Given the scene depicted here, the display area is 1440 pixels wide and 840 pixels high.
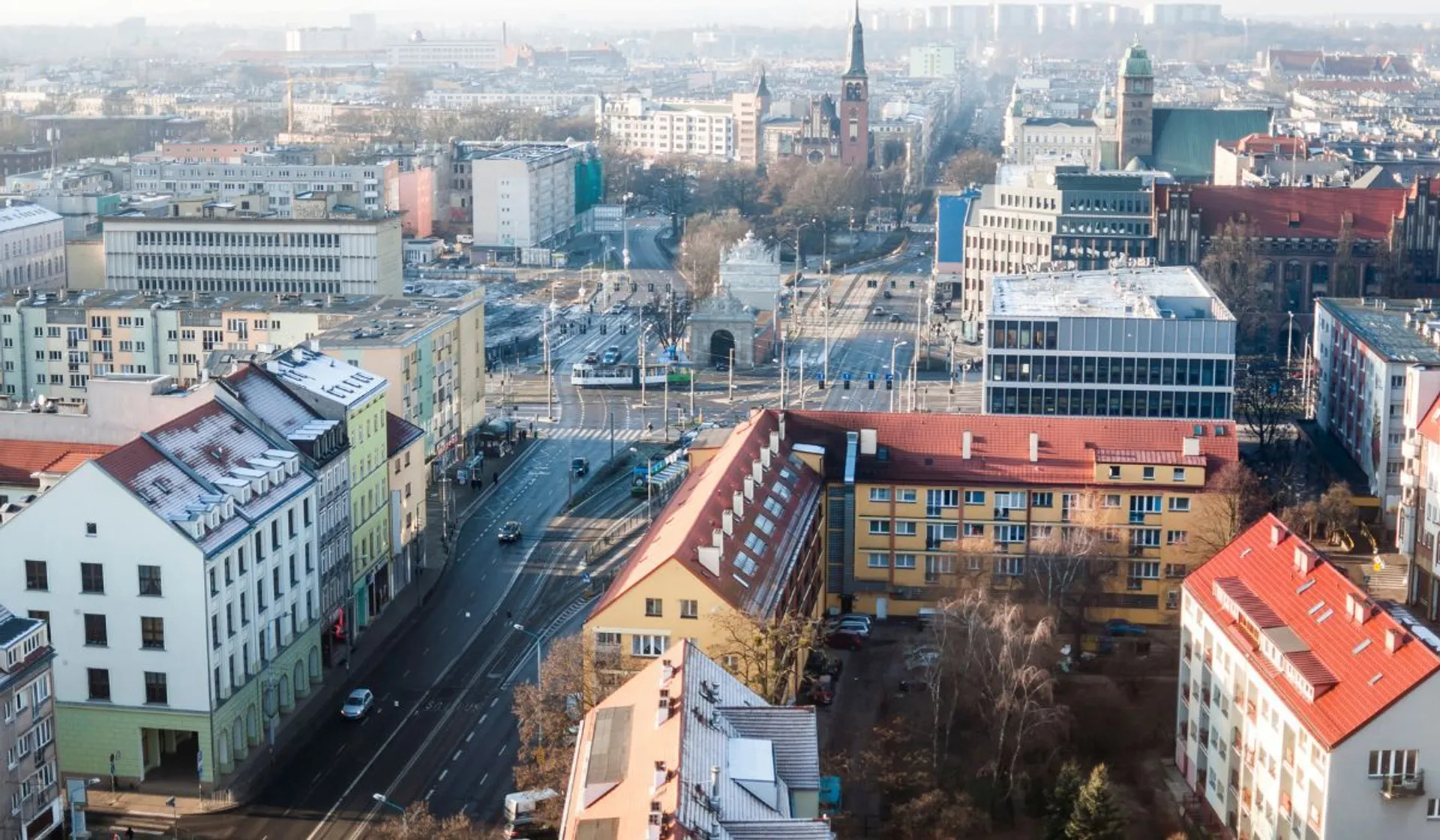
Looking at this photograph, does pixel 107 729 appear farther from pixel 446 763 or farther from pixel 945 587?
pixel 945 587

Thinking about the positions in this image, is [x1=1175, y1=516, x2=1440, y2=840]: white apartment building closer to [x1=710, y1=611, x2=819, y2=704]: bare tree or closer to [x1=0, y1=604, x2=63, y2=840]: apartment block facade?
[x1=710, y1=611, x2=819, y2=704]: bare tree

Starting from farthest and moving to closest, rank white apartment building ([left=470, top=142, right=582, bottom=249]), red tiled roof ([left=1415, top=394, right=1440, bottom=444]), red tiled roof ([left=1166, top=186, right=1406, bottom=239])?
white apartment building ([left=470, top=142, right=582, bottom=249]) < red tiled roof ([left=1166, top=186, right=1406, bottom=239]) < red tiled roof ([left=1415, top=394, right=1440, bottom=444])

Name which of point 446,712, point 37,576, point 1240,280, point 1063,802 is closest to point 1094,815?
point 1063,802

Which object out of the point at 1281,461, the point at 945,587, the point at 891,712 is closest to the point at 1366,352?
the point at 1281,461

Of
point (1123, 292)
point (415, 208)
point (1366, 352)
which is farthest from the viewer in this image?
point (415, 208)

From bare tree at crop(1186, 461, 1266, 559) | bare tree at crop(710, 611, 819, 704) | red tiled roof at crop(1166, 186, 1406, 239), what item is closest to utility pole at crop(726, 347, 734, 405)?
red tiled roof at crop(1166, 186, 1406, 239)

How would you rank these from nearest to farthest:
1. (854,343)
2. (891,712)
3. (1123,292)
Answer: (891,712) < (1123,292) < (854,343)
